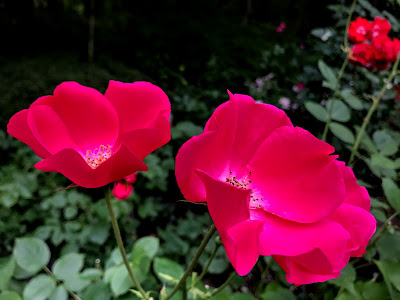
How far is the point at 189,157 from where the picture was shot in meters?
0.36

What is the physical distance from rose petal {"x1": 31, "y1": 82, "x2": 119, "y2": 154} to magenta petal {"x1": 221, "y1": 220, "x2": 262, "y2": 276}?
25cm

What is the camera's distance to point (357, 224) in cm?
40

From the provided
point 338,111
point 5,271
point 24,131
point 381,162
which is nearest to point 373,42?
point 338,111

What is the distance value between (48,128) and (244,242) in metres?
0.31

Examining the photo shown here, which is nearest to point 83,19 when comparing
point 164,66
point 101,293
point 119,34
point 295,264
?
point 119,34

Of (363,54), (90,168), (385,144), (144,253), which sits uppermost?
(90,168)

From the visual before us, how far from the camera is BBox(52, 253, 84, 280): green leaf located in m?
0.75

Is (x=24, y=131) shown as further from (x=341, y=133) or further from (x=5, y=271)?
(x=341, y=133)

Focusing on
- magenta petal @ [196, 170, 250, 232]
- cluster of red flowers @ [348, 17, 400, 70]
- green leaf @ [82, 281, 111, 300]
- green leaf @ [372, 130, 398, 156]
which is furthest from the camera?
cluster of red flowers @ [348, 17, 400, 70]

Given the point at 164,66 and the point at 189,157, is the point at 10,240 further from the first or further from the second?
the point at 164,66

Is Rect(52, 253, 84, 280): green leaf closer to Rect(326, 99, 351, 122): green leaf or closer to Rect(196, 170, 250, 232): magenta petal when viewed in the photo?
Rect(196, 170, 250, 232): magenta petal

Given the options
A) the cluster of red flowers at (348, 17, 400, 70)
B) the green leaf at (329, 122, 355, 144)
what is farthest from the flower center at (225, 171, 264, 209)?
the cluster of red flowers at (348, 17, 400, 70)

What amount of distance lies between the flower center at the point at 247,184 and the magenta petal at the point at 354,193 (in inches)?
4.6

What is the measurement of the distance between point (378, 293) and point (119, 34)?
3.55 meters
